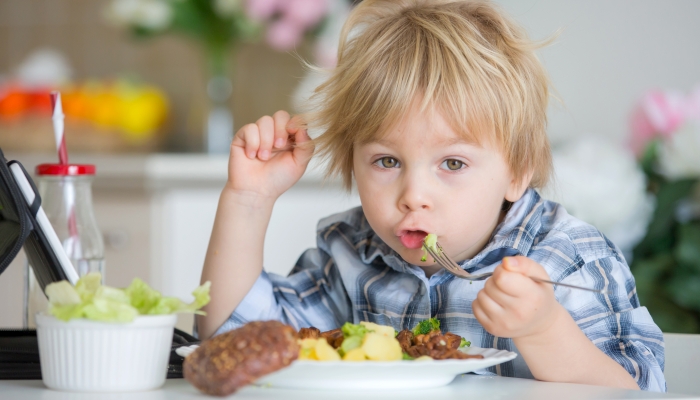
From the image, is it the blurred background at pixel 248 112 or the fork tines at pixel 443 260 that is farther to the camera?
the blurred background at pixel 248 112

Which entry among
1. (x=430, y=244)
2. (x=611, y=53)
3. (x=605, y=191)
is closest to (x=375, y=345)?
(x=430, y=244)

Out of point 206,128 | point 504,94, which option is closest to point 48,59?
point 206,128

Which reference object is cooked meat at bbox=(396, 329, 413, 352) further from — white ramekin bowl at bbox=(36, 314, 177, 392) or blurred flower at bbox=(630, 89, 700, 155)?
blurred flower at bbox=(630, 89, 700, 155)

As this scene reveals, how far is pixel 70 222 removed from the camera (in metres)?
0.97

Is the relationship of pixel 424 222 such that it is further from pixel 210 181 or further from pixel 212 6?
pixel 212 6

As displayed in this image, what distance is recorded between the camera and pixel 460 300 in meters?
0.98

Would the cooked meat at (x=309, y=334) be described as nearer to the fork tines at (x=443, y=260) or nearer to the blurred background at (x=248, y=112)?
the fork tines at (x=443, y=260)

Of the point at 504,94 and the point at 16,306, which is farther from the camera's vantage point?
the point at 16,306

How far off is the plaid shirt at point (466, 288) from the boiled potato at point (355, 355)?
323 millimetres

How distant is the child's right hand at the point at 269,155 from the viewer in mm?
1051

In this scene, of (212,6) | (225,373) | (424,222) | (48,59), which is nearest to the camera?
(225,373)

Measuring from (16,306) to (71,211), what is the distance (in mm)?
1625

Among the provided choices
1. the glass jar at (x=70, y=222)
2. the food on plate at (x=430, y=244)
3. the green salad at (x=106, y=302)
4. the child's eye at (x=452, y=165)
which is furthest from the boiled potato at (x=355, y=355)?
the glass jar at (x=70, y=222)

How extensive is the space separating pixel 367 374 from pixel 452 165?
379mm
